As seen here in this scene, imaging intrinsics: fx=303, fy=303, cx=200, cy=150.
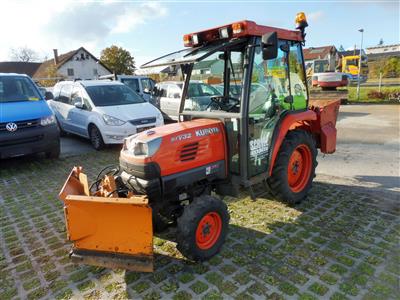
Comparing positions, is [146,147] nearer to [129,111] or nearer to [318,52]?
[129,111]

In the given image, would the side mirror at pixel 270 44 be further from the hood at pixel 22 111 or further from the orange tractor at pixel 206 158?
the hood at pixel 22 111

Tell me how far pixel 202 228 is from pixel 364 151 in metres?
5.80

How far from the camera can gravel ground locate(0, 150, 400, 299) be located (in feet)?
9.03

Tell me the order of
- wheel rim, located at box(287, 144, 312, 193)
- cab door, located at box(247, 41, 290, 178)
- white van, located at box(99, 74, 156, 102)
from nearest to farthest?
cab door, located at box(247, 41, 290, 178) < wheel rim, located at box(287, 144, 312, 193) < white van, located at box(99, 74, 156, 102)

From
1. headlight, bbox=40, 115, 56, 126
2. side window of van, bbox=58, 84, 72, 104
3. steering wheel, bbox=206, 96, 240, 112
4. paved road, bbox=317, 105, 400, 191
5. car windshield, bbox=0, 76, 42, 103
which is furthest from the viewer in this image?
side window of van, bbox=58, 84, 72, 104

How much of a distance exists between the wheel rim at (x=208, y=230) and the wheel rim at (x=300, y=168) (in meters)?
1.69

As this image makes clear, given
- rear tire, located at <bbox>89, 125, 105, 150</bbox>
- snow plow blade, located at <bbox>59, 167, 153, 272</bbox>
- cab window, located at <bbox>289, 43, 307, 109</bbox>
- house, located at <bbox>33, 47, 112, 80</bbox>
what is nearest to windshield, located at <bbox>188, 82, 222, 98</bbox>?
cab window, located at <bbox>289, 43, 307, 109</bbox>

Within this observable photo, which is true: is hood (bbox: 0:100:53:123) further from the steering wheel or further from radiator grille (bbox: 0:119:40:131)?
the steering wheel

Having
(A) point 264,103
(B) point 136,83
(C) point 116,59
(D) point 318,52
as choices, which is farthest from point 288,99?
(D) point 318,52

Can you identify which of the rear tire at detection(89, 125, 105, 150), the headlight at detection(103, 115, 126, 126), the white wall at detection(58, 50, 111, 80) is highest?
the white wall at detection(58, 50, 111, 80)

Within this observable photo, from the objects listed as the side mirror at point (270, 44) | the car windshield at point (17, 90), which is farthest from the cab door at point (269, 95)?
the car windshield at point (17, 90)

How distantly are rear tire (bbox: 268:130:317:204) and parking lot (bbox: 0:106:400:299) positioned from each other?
0.74ft

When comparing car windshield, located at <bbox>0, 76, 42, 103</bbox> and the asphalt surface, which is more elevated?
car windshield, located at <bbox>0, 76, 42, 103</bbox>

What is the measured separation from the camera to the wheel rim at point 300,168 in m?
4.47
